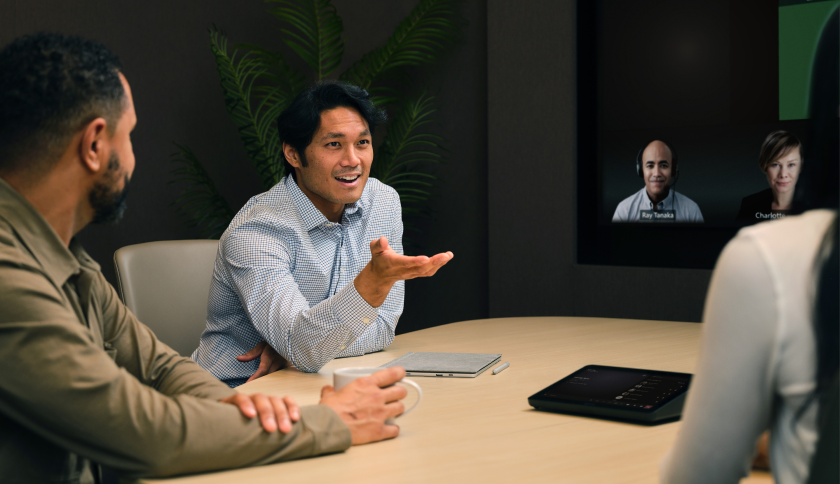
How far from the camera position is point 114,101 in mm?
1066

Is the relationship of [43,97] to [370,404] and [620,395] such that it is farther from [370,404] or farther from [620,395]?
[620,395]

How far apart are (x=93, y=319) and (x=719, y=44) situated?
2644mm

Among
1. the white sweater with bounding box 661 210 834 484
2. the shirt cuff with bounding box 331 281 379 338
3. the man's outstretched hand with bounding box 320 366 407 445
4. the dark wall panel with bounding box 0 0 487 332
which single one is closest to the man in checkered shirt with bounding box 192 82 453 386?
the shirt cuff with bounding box 331 281 379 338

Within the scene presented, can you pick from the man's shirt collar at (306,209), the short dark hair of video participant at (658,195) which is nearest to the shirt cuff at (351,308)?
the man's shirt collar at (306,209)

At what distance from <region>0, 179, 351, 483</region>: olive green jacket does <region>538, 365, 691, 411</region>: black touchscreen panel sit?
439 mm

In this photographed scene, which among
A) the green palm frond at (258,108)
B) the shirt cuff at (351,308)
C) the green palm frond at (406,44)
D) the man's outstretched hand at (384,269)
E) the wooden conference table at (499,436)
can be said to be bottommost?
the wooden conference table at (499,436)

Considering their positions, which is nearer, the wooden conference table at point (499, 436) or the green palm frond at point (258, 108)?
the wooden conference table at point (499, 436)

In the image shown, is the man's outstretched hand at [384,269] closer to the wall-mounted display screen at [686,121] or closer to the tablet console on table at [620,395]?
the tablet console on table at [620,395]

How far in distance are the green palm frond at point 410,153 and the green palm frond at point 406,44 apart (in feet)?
0.52

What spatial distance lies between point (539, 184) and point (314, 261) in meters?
1.70

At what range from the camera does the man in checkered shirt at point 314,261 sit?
5.22 ft

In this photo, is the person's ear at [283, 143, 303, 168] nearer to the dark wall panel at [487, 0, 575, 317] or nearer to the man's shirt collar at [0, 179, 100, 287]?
the man's shirt collar at [0, 179, 100, 287]

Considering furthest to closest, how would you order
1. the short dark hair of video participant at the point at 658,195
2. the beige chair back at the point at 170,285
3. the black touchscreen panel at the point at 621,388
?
1. the short dark hair of video participant at the point at 658,195
2. the beige chair back at the point at 170,285
3. the black touchscreen panel at the point at 621,388

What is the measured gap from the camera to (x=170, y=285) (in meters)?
2.18
